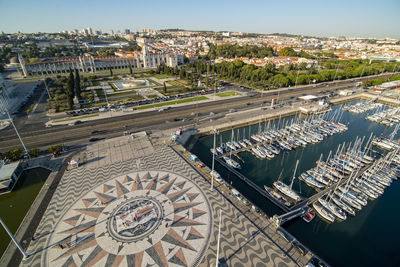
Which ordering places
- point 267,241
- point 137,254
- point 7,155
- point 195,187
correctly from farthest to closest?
point 7,155, point 195,187, point 267,241, point 137,254

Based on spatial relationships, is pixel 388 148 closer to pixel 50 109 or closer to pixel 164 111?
pixel 164 111

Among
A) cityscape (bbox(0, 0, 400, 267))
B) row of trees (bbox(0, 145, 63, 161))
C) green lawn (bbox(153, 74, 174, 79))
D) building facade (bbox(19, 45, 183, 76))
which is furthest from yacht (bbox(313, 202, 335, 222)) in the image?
building facade (bbox(19, 45, 183, 76))

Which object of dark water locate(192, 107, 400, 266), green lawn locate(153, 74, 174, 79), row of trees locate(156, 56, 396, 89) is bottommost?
dark water locate(192, 107, 400, 266)

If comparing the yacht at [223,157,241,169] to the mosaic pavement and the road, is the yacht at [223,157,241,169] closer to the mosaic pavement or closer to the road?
the mosaic pavement

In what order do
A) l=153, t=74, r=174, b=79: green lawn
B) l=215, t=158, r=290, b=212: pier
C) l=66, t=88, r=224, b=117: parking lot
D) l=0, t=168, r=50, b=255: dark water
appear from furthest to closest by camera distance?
1. l=153, t=74, r=174, b=79: green lawn
2. l=66, t=88, r=224, b=117: parking lot
3. l=215, t=158, r=290, b=212: pier
4. l=0, t=168, r=50, b=255: dark water

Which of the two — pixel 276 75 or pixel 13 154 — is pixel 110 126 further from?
pixel 276 75

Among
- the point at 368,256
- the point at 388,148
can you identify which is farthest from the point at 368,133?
the point at 368,256

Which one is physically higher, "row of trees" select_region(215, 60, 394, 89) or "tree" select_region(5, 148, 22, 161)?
"row of trees" select_region(215, 60, 394, 89)

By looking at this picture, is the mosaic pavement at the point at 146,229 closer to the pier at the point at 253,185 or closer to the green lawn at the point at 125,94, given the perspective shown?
the pier at the point at 253,185

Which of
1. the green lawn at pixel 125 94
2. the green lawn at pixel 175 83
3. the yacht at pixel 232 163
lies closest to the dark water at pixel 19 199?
the yacht at pixel 232 163
